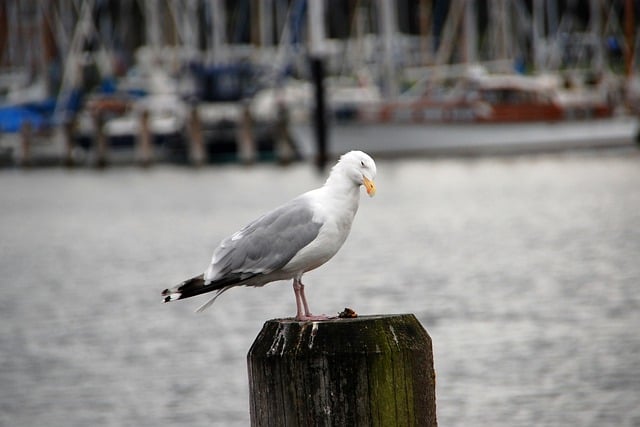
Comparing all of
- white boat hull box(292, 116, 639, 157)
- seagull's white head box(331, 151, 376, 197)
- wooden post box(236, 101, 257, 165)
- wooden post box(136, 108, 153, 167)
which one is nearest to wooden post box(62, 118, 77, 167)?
wooden post box(136, 108, 153, 167)

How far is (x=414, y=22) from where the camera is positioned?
11006 centimetres

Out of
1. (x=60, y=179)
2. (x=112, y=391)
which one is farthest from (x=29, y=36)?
(x=112, y=391)

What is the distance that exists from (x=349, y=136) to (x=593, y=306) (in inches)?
1683

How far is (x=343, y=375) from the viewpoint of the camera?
6270mm

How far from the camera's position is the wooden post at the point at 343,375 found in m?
6.27

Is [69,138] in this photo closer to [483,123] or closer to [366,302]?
[483,123]

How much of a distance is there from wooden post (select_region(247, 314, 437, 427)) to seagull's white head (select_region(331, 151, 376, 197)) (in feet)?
4.15

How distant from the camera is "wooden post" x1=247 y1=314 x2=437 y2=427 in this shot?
6.27 metres

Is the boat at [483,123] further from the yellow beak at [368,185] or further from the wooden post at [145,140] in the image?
the yellow beak at [368,185]

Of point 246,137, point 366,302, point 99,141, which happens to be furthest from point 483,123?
point 366,302

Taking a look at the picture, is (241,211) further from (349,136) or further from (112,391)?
(112,391)

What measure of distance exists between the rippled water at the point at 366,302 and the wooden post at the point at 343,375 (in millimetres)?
7271

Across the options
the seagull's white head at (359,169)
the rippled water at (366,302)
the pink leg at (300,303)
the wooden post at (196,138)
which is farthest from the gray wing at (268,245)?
the wooden post at (196,138)

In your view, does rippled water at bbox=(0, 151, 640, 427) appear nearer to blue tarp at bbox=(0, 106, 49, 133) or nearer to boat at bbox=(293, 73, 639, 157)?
boat at bbox=(293, 73, 639, 157)
